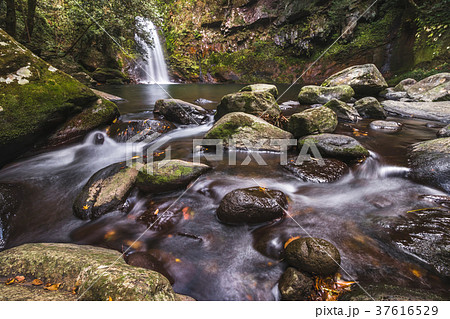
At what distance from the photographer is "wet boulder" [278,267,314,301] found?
171 centimetres

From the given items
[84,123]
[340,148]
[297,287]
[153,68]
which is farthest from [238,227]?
[153,68]

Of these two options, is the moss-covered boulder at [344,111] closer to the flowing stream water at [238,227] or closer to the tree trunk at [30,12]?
the flowing stream water at [238,227]

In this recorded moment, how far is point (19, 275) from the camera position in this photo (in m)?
1.61

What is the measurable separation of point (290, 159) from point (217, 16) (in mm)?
29552

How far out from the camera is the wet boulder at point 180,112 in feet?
21.0

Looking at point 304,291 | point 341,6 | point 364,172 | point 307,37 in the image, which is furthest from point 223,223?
point 307,37

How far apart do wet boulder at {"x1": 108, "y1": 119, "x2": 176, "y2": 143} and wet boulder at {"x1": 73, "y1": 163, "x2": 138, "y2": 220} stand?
2094 mm

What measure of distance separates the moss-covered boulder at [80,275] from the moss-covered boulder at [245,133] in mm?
3409

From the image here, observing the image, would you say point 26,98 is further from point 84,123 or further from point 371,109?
point 371,109

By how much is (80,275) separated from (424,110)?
10.1 m

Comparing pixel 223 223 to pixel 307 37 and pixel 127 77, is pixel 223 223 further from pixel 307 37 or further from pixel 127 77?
pixel 307 37

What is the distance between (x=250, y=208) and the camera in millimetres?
2551

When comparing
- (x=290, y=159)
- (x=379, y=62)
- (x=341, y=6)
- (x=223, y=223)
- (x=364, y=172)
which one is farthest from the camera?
(x=341, y=6)

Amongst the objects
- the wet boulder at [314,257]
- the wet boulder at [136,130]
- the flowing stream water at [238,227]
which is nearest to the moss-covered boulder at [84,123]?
the wet boulder at [136,130]
